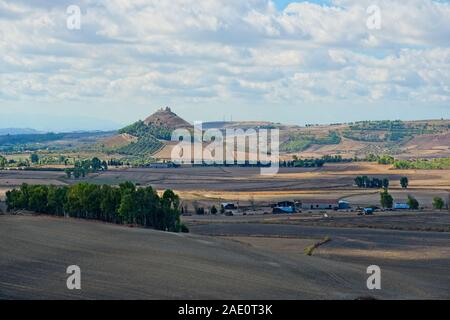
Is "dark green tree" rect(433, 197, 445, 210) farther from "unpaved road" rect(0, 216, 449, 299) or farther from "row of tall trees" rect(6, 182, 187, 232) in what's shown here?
"unpaved road" rect(0, 216, 449, 299)

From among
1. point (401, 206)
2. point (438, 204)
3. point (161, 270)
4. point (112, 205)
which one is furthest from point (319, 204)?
point (161, 270)

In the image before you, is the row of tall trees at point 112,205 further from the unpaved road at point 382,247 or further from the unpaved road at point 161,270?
the unpaved road at point 161,270

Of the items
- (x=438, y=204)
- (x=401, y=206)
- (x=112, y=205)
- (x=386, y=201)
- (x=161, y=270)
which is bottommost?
(x=401, y=206)

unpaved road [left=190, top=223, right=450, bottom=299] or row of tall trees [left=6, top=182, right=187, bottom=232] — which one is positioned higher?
row of tall trees [left=6, top=182, right=187, bottom=232]

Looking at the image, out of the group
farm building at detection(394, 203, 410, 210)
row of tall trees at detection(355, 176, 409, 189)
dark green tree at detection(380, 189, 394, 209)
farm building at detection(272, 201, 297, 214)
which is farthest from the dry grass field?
farm building at detection(272, 201, 297, 214)

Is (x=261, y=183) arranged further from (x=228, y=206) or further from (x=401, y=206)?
(x=401, y=206)

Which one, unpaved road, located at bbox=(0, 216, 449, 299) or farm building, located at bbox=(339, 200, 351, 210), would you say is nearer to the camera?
unpaved road, located at bbox=(0, 216, 449, 299)
